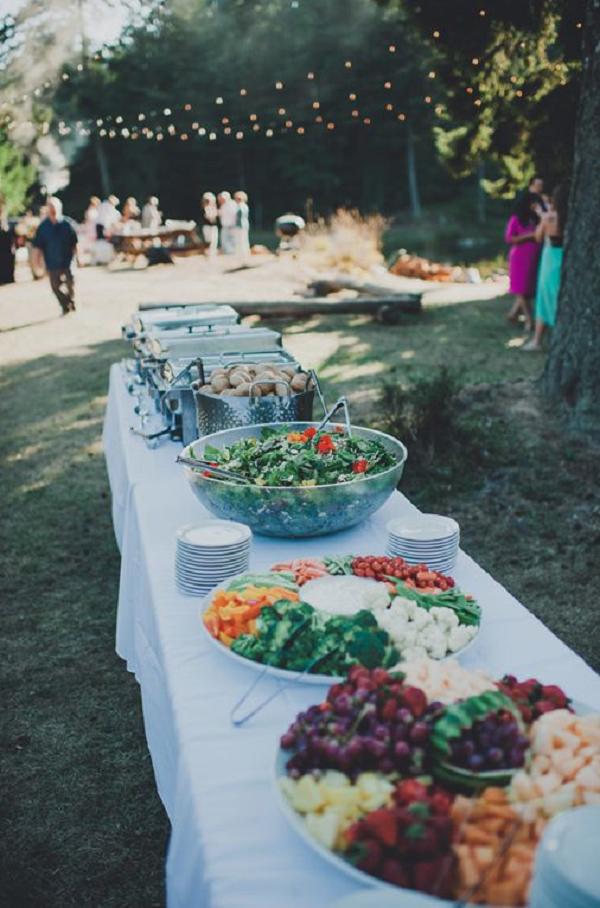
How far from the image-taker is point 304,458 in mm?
2379

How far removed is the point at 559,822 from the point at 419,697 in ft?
1.11

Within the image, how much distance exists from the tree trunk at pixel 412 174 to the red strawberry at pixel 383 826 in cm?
4015

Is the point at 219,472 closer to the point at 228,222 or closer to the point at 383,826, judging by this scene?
the point at 383,826

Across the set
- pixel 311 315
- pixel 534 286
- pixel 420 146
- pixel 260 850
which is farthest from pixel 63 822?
pixel 420 146

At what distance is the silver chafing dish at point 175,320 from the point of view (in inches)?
169

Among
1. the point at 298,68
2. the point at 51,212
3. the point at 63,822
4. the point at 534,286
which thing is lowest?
the point at 63,822

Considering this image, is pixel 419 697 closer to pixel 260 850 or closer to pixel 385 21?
pixel 260 850

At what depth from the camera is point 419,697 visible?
4.23ft

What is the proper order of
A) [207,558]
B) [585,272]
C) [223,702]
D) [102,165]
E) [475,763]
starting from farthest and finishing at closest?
[102,165] → [585,272] → [207,558] → [223,702] → [475,763]

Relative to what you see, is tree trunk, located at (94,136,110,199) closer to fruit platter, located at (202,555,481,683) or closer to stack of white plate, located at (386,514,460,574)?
stack of white plate, located at (386,514,460,574)

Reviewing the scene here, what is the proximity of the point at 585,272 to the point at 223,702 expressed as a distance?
4511 mm

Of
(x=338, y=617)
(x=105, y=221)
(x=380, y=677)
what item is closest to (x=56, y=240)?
(x=105, y=221)

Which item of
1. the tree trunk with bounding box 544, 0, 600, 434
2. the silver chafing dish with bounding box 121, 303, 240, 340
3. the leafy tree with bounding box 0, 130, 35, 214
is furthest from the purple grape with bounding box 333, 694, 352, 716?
the leafy tree with bounding box 0, 130, 35, 214

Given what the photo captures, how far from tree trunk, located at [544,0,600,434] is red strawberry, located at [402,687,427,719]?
4.41 metres
